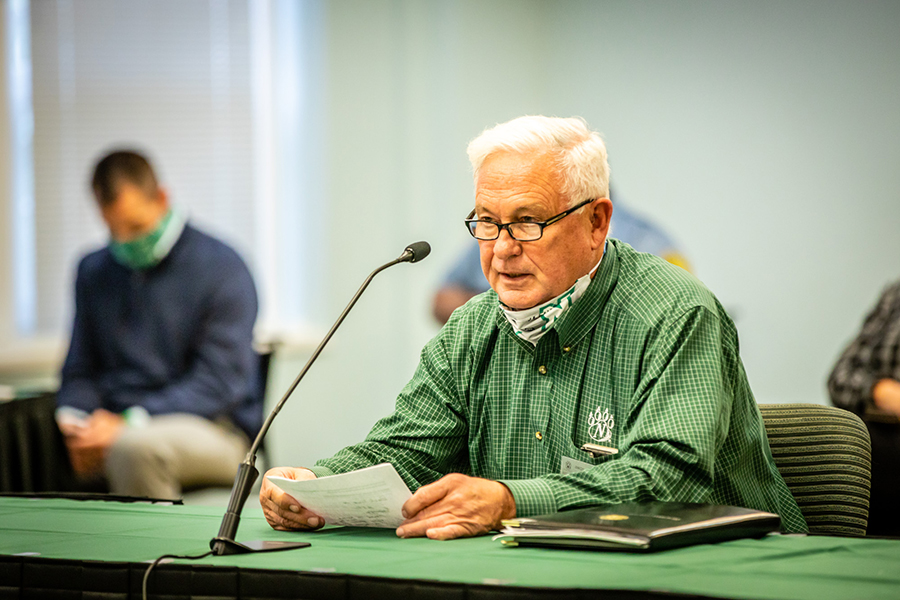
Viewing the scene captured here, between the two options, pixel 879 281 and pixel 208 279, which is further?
pixel 208 279

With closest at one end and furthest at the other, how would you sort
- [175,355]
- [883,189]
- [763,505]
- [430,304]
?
[763,505] → [883,189] → [175,355] → [430,304]

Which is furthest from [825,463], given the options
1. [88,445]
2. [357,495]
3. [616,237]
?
[88,445]

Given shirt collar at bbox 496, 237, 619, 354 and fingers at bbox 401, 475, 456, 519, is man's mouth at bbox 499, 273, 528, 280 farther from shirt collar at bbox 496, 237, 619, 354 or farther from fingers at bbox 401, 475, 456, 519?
fingers at bbox 401, 475, 456, 519

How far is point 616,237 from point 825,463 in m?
2.33

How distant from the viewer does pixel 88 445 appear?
12.3ft

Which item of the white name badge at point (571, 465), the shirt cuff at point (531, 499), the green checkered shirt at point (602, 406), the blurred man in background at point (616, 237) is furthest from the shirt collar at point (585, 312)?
the blurred man in background at point (616, 237)

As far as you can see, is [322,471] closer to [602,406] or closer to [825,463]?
[602,406]

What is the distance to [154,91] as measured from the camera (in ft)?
15.7

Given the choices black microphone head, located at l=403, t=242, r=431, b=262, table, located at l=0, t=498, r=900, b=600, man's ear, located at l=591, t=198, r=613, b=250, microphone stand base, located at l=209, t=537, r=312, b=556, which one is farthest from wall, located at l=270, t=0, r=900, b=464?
microphone stand base, located at l=209, t=537, r=312, b=556

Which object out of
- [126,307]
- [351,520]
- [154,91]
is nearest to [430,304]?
[126,307]

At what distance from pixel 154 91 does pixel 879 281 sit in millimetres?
3515

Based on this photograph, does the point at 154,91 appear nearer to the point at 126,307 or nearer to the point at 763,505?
the point at 126,307

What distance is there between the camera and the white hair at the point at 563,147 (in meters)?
1.70

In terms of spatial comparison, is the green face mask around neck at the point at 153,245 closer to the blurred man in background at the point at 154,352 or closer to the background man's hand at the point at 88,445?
the blurred man in background at the point at 154,352
